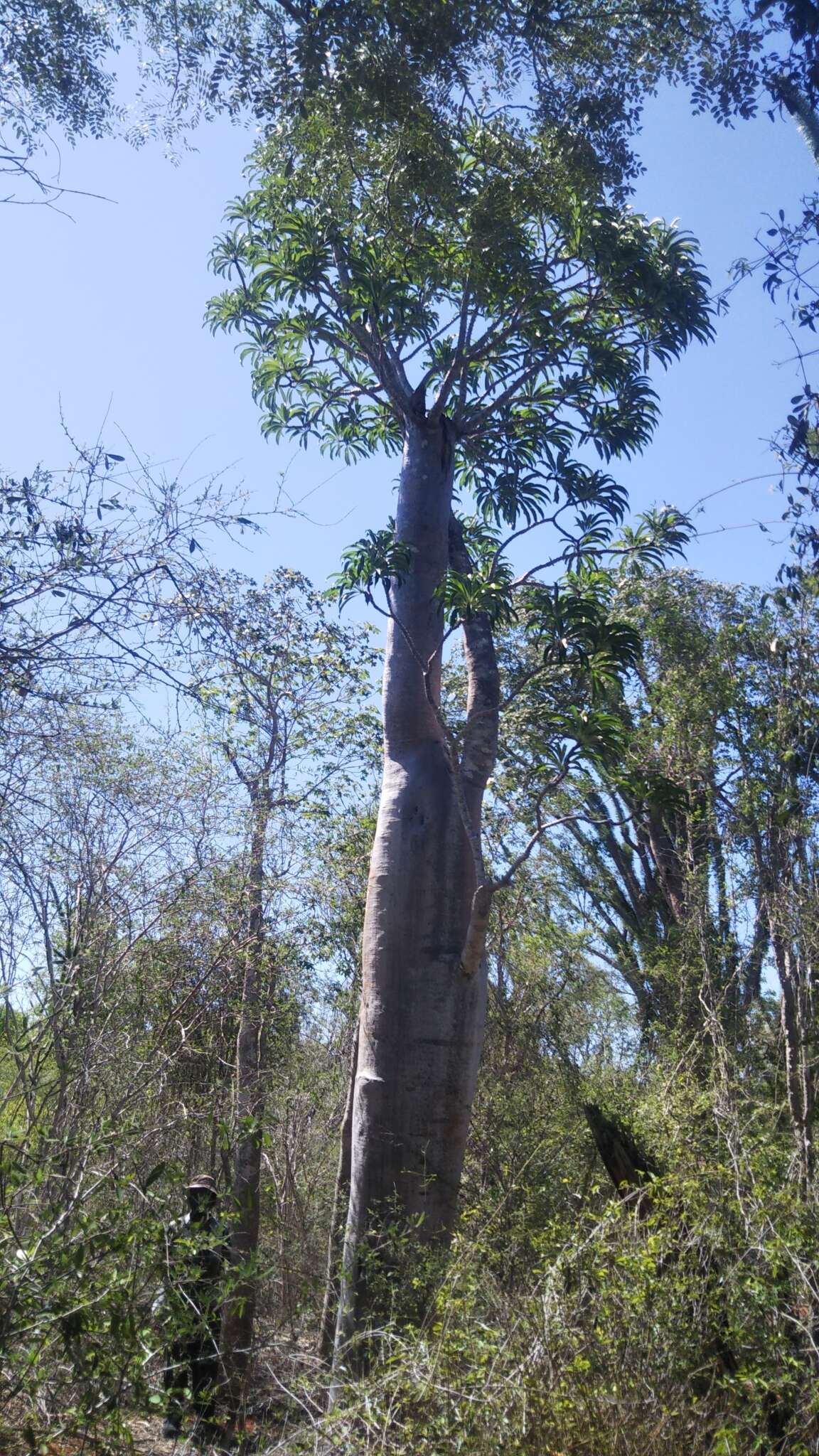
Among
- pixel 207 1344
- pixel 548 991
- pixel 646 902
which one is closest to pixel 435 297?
pixel 548 991

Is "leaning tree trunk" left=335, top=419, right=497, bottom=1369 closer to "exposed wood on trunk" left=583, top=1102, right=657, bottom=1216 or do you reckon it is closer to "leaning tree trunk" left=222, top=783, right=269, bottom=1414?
"exposed wood on trunk" left=583, top=1102, right=657, bottom=1216

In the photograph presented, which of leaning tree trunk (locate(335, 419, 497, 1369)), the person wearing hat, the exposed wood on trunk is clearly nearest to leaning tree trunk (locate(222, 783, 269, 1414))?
leaning tree trunk (locate(335, 419, 497, 1369))

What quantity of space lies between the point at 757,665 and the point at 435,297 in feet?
11.5

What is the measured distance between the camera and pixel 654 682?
31.1ft

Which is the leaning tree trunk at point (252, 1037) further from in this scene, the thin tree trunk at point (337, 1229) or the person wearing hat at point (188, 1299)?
the person wearing hat at point (188, 1299)

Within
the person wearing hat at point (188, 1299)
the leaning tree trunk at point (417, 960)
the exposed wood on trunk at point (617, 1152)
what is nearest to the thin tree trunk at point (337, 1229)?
the leaning tree trunk at point (417, 960)

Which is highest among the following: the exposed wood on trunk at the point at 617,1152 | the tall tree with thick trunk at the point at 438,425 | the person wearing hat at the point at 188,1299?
the tall tree with thick trunk at the point at 438,425

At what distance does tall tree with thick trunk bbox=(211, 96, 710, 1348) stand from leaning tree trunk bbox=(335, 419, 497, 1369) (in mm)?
12

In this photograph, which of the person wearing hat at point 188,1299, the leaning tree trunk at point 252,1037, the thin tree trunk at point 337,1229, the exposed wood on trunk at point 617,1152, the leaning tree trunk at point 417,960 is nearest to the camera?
the person wearing hat at point 188,1299

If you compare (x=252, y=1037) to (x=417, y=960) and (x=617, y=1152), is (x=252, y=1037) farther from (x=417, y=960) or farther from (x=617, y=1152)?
(x=617, y=1152)

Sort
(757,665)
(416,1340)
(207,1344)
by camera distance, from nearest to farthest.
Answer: (416,1340) < (207,1344) < (757,665)

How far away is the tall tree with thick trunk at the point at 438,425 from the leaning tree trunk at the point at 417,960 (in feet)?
0.04

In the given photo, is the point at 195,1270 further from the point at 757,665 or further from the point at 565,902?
the point at 565,902

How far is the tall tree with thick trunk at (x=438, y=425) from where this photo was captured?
16.9 feet
